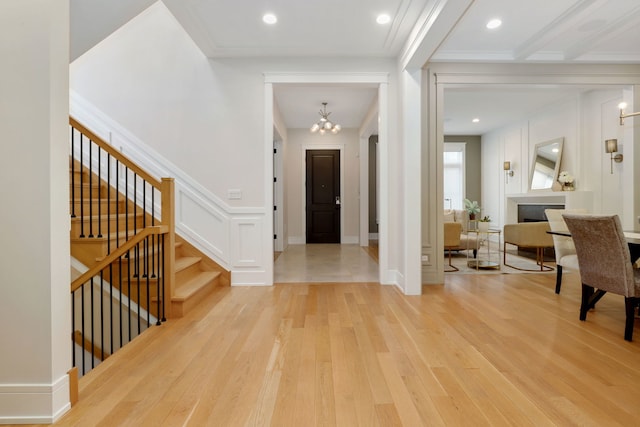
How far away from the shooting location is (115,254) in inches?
104

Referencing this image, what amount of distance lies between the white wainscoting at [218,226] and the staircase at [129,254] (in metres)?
0.16

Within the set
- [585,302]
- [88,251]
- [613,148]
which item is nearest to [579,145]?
[613,148]

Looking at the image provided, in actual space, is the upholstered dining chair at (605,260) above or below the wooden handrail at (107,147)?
below

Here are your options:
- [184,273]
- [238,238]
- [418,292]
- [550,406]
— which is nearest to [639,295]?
[550,406]

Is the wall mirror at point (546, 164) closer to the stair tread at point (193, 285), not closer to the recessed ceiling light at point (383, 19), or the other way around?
the recessed ceiling light at point (383, 19)

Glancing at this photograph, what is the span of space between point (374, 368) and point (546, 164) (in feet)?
21.8

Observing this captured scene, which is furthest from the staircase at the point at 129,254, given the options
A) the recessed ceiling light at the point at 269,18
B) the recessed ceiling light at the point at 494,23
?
the recessed ceiling light at the point at 494,23

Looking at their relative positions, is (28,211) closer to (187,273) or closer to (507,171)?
(187,273)

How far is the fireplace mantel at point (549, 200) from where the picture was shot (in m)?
5.72

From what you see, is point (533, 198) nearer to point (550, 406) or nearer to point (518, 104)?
point (518, 104)

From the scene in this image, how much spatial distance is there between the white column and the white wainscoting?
8.62 feet

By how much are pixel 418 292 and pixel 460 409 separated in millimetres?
2136

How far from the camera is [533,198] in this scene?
23.0 ft

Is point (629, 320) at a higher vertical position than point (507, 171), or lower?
lower
